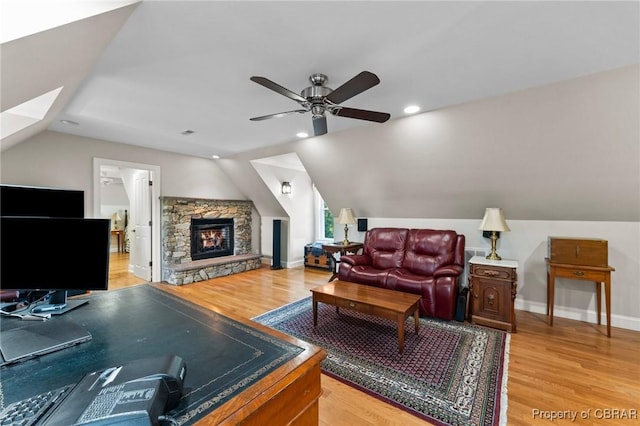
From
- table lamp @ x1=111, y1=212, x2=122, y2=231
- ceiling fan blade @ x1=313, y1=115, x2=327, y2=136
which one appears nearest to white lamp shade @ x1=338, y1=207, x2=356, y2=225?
ceiling fan blade @ x1=313, y1=115, x2=327, y2=136

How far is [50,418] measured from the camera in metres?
0.61

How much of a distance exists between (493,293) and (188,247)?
5018 mm

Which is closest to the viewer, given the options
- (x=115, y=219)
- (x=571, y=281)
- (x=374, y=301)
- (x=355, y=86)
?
(x=355, y=86)

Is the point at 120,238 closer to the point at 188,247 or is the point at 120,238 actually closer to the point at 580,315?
the point at 188,247

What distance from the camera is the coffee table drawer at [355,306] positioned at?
8.59 feet

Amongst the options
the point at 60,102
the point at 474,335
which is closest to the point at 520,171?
the point at 474,335

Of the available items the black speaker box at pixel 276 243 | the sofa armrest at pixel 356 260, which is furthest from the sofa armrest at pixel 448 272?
the black speaker box at pixel 276 243

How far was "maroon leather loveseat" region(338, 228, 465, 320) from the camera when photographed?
3.22 metres

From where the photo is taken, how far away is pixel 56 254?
4.04 feet

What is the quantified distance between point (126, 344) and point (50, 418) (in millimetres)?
428

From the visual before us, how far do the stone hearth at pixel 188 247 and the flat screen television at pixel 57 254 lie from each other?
12.3 feet

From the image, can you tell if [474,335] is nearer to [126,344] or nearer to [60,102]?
[126,344]

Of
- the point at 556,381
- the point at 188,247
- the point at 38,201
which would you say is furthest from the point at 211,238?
the point at 556,381

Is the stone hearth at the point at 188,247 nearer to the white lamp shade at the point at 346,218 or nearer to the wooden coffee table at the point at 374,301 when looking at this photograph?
the white lamp shade at the point at 346,218
